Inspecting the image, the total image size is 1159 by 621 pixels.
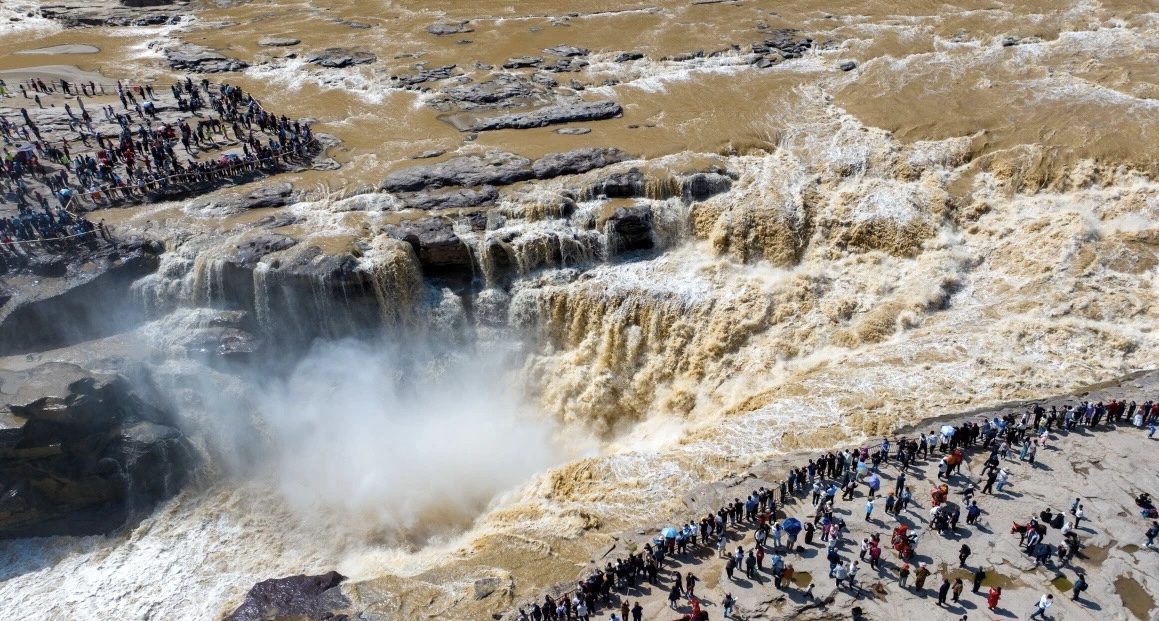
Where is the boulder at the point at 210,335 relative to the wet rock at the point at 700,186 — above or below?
below

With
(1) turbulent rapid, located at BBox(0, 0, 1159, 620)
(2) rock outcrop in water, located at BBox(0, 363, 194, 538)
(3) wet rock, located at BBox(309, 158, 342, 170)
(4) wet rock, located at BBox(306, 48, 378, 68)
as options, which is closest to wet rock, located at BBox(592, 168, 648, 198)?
(1) turbulent rapid, located at BBox(0, 0, 1159, 620)

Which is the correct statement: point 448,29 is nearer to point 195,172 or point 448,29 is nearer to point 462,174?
point 462,174

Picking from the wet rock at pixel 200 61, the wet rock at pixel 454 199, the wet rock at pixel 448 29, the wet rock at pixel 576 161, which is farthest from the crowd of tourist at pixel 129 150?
the wet rock at pixel 448 29

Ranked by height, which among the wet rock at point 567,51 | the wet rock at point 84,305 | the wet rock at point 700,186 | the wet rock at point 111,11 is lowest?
the wet rock at point 84,305

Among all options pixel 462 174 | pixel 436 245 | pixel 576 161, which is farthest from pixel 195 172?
pixel 576 161

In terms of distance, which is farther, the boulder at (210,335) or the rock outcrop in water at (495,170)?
the rock outcrop in water at (495,170)

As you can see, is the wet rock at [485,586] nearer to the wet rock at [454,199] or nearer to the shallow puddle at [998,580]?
the shallow puddle at [998,580]

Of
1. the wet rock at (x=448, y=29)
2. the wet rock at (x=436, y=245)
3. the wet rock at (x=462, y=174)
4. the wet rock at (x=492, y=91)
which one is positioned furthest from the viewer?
the wet rock at (x=448, y=29)
